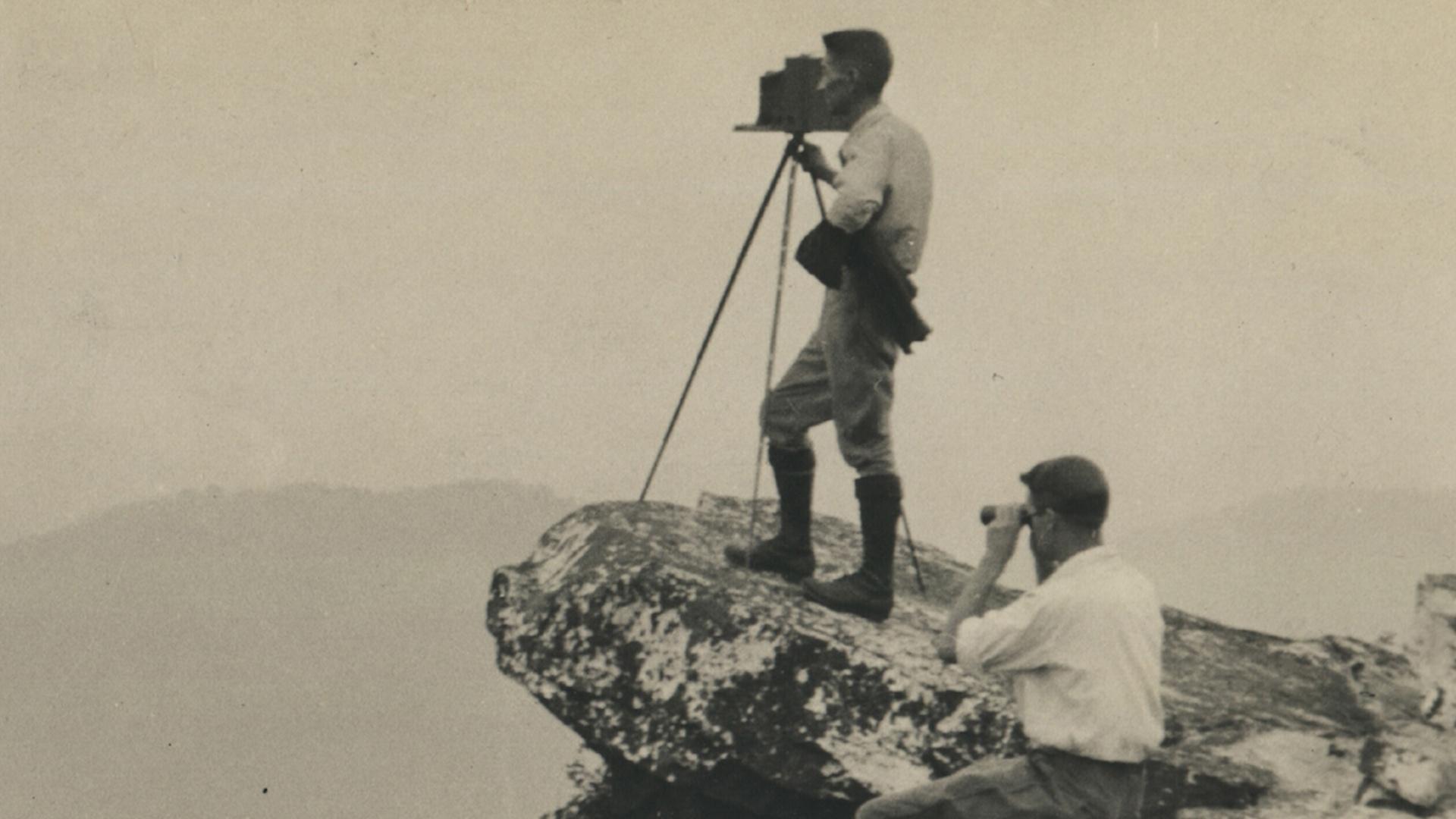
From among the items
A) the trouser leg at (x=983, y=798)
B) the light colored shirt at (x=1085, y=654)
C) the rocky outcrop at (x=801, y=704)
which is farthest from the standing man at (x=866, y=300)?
the light colored shirt at (x=1085, y=654)

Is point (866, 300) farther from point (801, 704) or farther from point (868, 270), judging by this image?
point (801, 704)

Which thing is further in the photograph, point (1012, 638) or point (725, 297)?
point (725, 297)

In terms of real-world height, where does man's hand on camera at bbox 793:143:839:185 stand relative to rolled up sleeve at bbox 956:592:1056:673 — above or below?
above

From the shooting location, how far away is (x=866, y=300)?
24.5 ft

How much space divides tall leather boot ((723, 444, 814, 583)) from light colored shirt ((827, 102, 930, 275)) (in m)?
1.10

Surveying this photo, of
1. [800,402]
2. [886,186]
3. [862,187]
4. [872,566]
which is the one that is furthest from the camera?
[800,402]

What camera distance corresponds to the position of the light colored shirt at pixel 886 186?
724cm

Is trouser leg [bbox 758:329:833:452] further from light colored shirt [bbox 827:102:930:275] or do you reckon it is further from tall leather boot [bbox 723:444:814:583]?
light colored shirt [bbox 827:102:930:275]

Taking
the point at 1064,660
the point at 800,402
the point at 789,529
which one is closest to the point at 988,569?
the point at 1064,660

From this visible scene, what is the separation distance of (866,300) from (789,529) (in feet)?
4.41

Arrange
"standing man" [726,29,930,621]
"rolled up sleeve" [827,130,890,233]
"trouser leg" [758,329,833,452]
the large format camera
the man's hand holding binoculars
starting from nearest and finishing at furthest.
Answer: the man's hand holding binoculars, "rolled up sleeve" [827,130,890,233], "standing man" [726,29,930,621], the large format camera, "trouser leg" [758,329,833,452]

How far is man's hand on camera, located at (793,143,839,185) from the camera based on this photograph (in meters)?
7.88

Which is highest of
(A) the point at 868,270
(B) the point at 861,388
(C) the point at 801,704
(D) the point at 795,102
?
(D) the point at 795,102

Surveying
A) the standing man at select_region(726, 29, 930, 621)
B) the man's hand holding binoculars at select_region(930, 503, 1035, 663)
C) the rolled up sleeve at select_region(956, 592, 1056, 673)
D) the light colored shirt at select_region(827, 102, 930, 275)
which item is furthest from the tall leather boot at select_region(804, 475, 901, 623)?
the rolled up sleeve at select_region(956, 592, 1056, 673)
